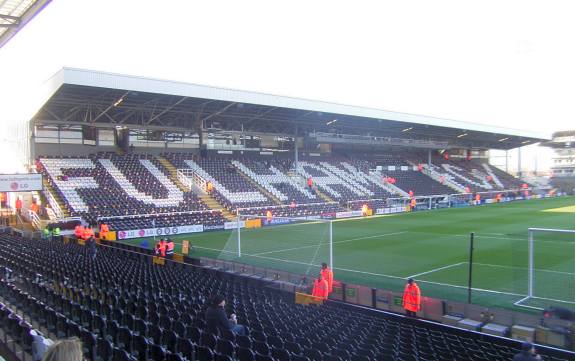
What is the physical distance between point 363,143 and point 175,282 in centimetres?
4292

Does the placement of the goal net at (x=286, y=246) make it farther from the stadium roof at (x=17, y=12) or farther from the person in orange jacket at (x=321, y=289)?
the stadium roof at (x=17, y=12)

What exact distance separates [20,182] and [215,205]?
45.8 feet

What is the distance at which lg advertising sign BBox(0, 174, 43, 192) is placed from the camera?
24547mm

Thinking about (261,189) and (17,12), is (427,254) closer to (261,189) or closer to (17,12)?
(17,12)

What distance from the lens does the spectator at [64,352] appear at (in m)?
2.10

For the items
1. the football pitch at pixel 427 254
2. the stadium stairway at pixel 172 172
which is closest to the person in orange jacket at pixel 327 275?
the football pitch at pixel 427 254

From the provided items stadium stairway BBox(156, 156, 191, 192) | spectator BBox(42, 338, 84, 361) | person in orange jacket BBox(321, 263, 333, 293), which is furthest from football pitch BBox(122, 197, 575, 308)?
spectator BBox(42, 338, 84, 361)

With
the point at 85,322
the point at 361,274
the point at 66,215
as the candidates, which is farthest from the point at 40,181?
the point at 85,322

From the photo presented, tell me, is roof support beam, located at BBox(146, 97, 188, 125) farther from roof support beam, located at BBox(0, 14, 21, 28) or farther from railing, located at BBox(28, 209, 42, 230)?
roof support beam, located at BBox(0, 14, 21, 28)

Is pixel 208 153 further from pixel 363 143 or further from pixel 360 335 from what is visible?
pixel 360 335

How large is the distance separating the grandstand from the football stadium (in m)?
0.09

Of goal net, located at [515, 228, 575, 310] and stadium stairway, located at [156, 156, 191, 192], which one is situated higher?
stadium stairway, located at [156, 156, 191, 192]

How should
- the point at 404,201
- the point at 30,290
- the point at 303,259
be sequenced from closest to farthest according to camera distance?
the point at 30,290 < the point at 303,259 < the point at 404,201

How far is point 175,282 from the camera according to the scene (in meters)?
12.0
